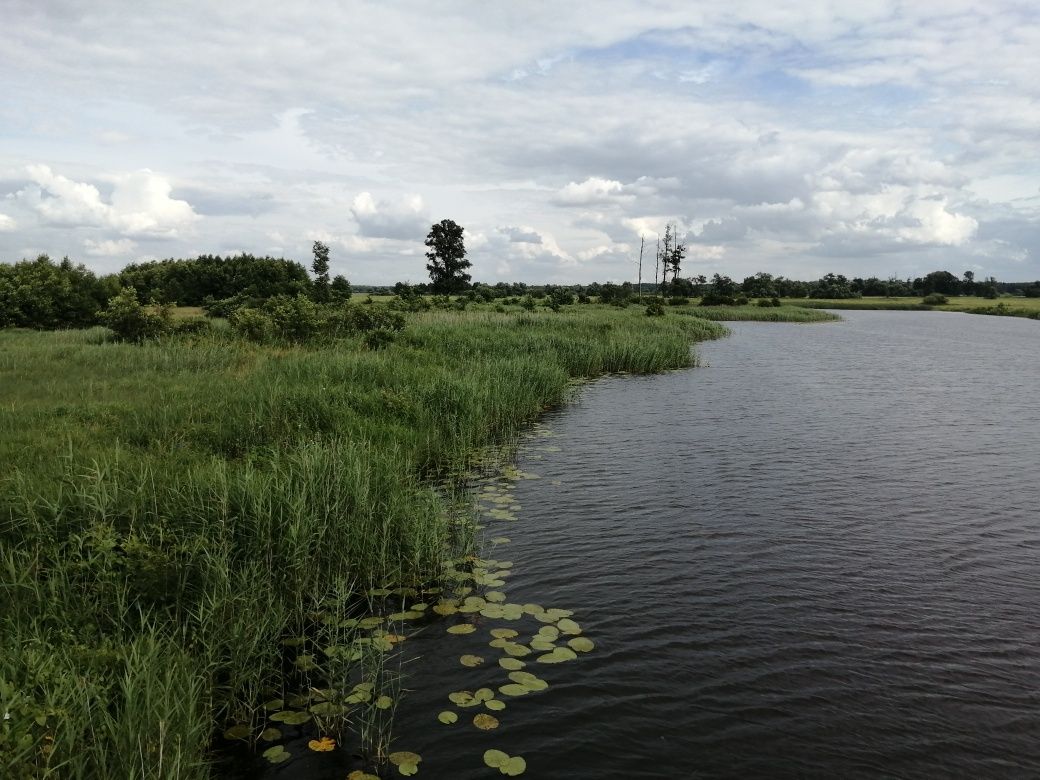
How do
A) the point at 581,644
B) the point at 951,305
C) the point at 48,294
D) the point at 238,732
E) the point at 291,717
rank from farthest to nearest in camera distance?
1. the point at 951,305
2. the point at 48,294
3. the point at 581,644
4. the point at 291,717
5. the point at 238,732

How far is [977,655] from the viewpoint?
7129mm

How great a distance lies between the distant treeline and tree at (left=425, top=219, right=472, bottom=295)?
3529 millimetres

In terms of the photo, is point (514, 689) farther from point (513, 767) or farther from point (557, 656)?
point (513, 767)

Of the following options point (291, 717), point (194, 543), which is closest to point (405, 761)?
point (291, 717)

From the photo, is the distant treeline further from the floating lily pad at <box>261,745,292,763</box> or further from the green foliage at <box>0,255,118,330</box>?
the floating lily pad at <box>261,745,292,763</box>

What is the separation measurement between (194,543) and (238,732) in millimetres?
2100

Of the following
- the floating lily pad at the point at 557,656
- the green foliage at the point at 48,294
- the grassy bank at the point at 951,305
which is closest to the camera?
the floating lily pad at the point at 557,656

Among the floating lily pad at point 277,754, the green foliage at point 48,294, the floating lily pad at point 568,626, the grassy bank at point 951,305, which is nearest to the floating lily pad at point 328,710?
the floating lily pad at point 277,754

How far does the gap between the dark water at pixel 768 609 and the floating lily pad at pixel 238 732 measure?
1423mm

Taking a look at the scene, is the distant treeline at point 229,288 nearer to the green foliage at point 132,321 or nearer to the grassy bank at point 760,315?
the green foliage at point 132,321

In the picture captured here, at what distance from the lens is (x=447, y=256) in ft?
344

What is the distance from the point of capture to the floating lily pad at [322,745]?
17.8 ft

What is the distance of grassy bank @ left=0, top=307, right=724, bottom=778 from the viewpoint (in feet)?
15.1

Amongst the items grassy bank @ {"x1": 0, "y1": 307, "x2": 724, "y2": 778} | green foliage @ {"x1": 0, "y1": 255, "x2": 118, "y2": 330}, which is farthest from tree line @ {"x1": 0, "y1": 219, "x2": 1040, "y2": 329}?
grassy bank @ {"x1": 0, "y1": 307, "x2": 724, "y2": 778}
